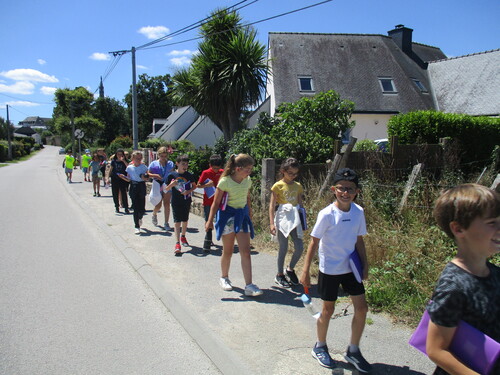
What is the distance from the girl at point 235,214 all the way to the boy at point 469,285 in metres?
3.13

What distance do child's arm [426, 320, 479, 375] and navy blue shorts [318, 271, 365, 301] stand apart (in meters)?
1.40

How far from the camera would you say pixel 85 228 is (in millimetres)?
8930

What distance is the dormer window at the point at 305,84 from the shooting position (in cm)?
2437

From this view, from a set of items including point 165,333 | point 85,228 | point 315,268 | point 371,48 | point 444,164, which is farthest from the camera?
point 371,48

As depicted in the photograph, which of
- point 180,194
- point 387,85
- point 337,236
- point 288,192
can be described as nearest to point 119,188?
point 180,194

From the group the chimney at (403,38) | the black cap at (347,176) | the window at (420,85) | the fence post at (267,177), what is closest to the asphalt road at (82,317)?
the black cap at (347,176)

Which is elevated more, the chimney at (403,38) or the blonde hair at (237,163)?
the chimney at (403,38)

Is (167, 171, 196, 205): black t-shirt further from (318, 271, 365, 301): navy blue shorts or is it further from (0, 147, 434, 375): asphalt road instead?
(318, 271, 365, 301): navy blue shorts

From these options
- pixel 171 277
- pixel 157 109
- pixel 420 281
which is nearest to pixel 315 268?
pixel 420 281

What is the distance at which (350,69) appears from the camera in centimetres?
2586

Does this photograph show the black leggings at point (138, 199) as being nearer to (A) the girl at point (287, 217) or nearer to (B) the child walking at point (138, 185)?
(B) the child walking at point (138, 185)

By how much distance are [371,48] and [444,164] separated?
2212 centimetres

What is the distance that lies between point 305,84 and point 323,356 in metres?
22.9

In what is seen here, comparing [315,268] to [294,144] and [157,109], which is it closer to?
[294,144]
